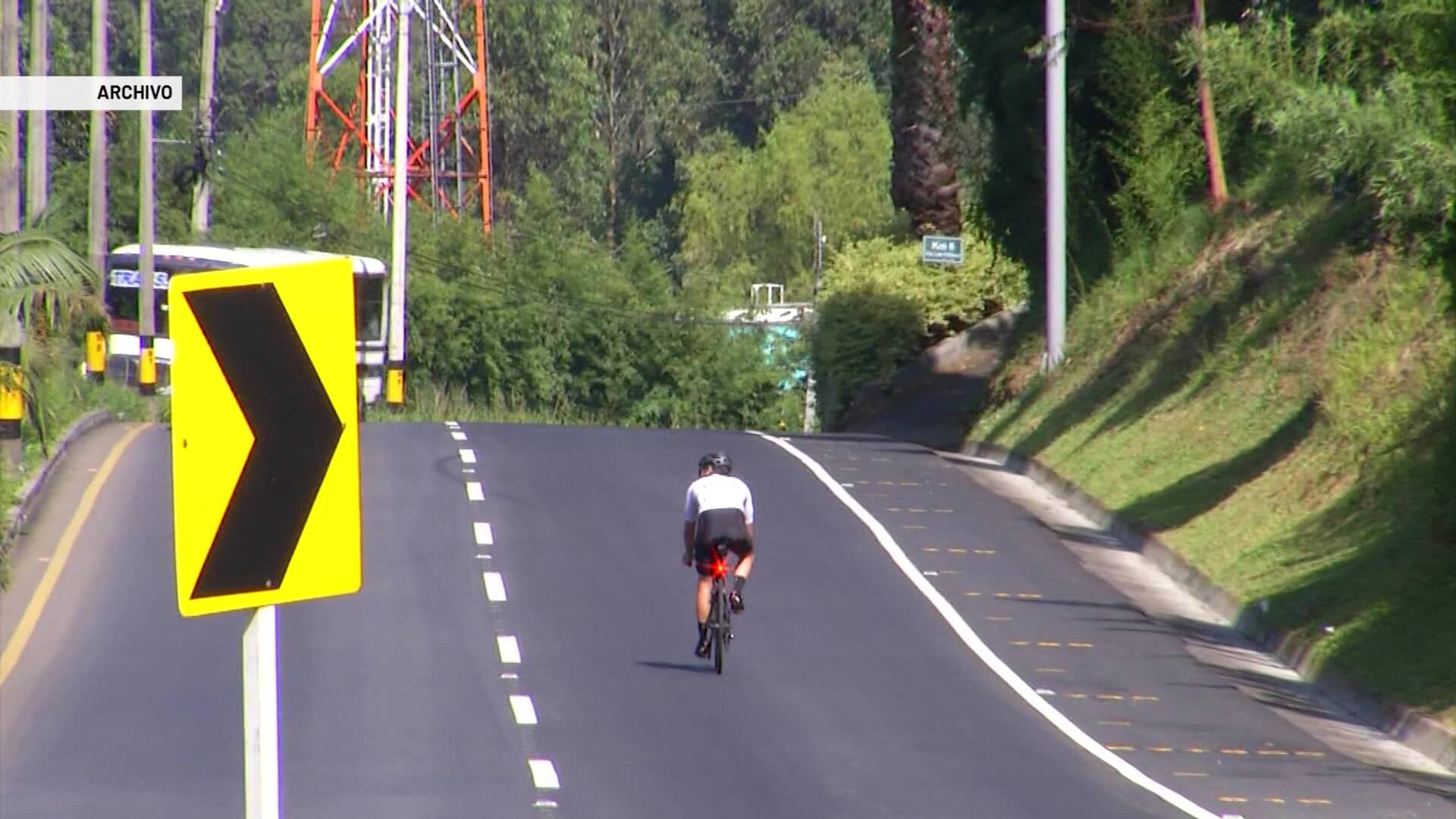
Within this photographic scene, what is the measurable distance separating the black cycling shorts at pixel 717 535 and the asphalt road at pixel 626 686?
88 cm

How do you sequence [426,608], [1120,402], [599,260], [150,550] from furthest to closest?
[599,260]
[1120,402]
[150,550]
[426,608]

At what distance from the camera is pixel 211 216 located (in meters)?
60.3

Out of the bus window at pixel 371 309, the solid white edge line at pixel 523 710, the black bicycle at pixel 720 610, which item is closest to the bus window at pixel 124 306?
the bus window at pixel 371 309

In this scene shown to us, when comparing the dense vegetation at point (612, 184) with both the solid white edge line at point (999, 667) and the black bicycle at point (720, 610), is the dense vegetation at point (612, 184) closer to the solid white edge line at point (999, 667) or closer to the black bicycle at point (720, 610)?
the black bicycle at point (720, 610)

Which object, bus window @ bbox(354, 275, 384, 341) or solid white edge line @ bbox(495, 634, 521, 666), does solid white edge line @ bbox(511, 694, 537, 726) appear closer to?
solid white edge line @ bbox(495, 634, 521, 666)

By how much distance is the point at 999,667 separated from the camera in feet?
55.8

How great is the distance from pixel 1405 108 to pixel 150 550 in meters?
11.8

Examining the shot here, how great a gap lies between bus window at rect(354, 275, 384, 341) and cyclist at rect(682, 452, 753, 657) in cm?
2863

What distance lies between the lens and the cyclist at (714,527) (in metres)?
16.2

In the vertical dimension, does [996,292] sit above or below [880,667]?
above

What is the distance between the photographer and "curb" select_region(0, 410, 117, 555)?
20.1m

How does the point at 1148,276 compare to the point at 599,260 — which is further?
the point at 599,260

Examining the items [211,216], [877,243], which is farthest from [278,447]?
[211,216]

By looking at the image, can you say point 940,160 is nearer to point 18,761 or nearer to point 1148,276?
point 1148,276
